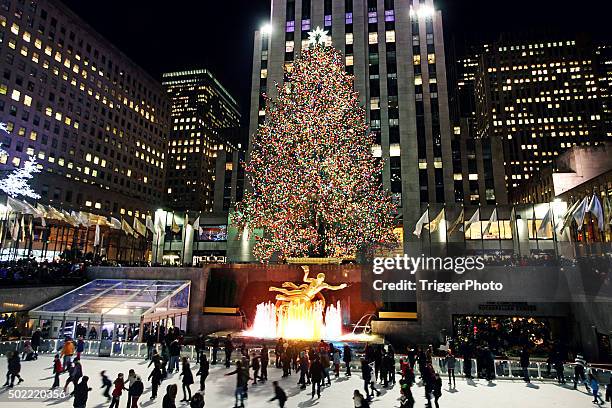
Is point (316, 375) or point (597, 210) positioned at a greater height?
point (597, 210)

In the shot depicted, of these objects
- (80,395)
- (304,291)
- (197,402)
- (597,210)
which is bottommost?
(80,395)

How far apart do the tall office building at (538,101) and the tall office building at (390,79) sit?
79.6 m

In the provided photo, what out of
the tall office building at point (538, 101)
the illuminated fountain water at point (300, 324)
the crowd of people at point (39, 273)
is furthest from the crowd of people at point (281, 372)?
the tall office building at point (538, 101)

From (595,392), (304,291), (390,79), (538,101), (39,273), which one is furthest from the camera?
(538,101)

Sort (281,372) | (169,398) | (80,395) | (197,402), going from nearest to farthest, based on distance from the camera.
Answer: (197,402) → (169,398) → (80,395) → (281,372)

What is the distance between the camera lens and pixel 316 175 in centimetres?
3397

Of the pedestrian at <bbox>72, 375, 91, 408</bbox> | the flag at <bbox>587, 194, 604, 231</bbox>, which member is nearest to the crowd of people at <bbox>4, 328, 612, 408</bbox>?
the pedestrian at <bbox>72, 375, 91, 408</bbox>

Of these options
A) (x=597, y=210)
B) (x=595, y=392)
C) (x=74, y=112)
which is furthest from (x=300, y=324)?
(x=74, y=112)

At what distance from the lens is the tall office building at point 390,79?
175 ft

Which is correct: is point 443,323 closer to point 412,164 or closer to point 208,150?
point 412,164

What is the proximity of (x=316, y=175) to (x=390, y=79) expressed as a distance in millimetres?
29995

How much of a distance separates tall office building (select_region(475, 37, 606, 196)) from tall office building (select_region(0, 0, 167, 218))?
111312 millimetres

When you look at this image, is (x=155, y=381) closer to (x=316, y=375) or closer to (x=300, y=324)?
(x=316, y=375)

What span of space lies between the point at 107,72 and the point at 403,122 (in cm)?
7024
